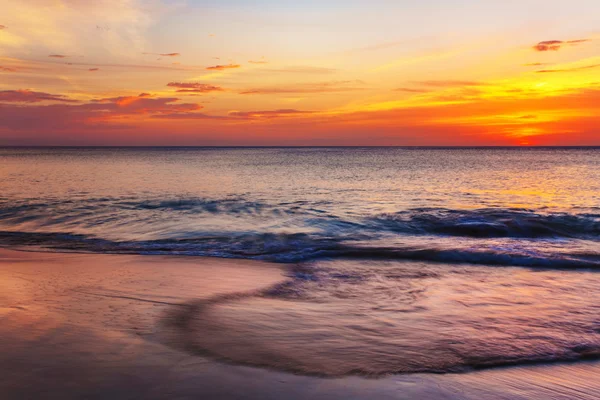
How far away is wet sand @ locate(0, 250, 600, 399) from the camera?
4078 millimetres

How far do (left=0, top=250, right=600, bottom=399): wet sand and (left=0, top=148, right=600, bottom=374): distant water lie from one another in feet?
1.11

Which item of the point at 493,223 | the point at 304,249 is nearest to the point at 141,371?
the point at 304,249

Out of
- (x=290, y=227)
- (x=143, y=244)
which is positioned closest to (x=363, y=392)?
(x=143, y=244)

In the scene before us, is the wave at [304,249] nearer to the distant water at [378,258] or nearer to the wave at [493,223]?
the distant water at [378,258]

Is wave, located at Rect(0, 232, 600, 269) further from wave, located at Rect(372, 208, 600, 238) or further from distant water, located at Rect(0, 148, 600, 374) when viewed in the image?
wave, located at Rect(372, 208, 600, 238)

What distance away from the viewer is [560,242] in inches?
571

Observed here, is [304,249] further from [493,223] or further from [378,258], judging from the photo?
[493,223]

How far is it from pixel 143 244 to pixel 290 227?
5.24m

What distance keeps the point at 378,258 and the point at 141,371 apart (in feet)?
26.0

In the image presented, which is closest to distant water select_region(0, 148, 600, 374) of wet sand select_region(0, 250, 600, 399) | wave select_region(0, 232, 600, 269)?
wave select_region(0, 232, 600, 269)

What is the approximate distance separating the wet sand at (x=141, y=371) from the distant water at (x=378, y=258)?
34 cm

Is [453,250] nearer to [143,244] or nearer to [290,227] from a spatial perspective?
[290,227]

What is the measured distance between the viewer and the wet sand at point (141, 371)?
13.4 feet

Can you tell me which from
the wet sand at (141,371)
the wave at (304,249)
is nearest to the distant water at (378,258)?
the wave at (304,249)
